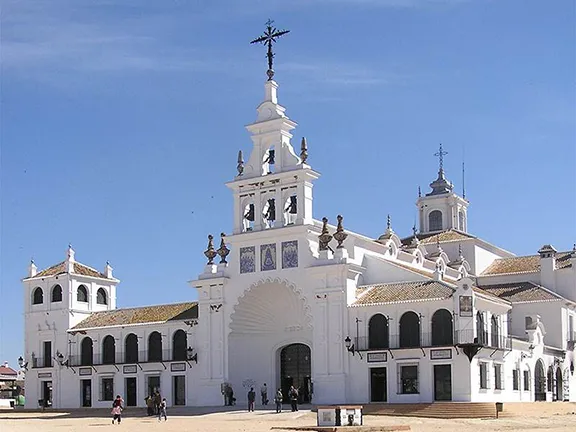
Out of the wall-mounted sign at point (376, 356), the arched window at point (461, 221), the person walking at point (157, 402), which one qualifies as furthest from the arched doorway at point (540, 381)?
the arched window at point (461, 221)

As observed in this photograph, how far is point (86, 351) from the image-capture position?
62.7m

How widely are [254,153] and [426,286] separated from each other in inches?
471

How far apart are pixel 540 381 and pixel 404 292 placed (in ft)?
34.3

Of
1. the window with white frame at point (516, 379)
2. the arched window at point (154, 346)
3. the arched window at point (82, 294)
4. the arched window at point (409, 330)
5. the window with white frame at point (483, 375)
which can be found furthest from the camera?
the arched window at point (82, 294)

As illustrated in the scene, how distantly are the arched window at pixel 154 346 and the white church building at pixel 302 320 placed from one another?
79 mm

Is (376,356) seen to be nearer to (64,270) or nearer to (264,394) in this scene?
(264,394)

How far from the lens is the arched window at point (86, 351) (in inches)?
2453

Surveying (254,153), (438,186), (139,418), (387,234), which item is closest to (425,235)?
(438,186)

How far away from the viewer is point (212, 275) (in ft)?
183

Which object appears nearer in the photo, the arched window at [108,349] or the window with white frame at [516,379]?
the window with white frame at [516,379]

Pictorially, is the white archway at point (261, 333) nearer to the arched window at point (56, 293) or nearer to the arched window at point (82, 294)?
the arched window at point (82, 294)

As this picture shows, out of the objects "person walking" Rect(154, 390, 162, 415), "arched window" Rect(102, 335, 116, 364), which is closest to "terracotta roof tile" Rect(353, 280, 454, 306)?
"person walking" Rect(154, 390, 162, 415)

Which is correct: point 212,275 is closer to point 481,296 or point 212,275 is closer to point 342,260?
point 342,260

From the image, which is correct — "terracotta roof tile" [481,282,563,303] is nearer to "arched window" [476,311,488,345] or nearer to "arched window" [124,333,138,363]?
"arched window" [476,311,488,345]
